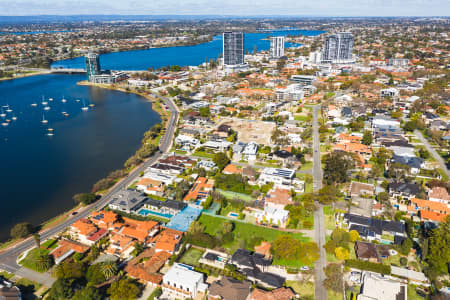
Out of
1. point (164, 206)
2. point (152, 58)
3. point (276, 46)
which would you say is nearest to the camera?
point (164, 206)

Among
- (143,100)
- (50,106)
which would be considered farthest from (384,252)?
(50,106)

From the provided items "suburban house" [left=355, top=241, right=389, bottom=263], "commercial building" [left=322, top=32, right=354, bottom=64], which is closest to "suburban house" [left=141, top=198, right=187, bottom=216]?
"suburban house" [left=355, top=241, right=389, bottom=263]

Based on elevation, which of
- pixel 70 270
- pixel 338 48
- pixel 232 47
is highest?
pixel 232 47

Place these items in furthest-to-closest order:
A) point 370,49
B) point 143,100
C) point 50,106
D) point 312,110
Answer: point 370,49 → point 143,100 → point 50,106 → point 312,110

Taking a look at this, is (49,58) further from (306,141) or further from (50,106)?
(306,141)

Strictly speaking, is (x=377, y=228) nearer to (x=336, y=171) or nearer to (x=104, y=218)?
(x=336, y=171)

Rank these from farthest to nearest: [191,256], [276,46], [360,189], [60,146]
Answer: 1. [276,46]
2. [60,146]
3. [360,189]
4. [191,256]

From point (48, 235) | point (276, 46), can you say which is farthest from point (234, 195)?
point (276, 46)
